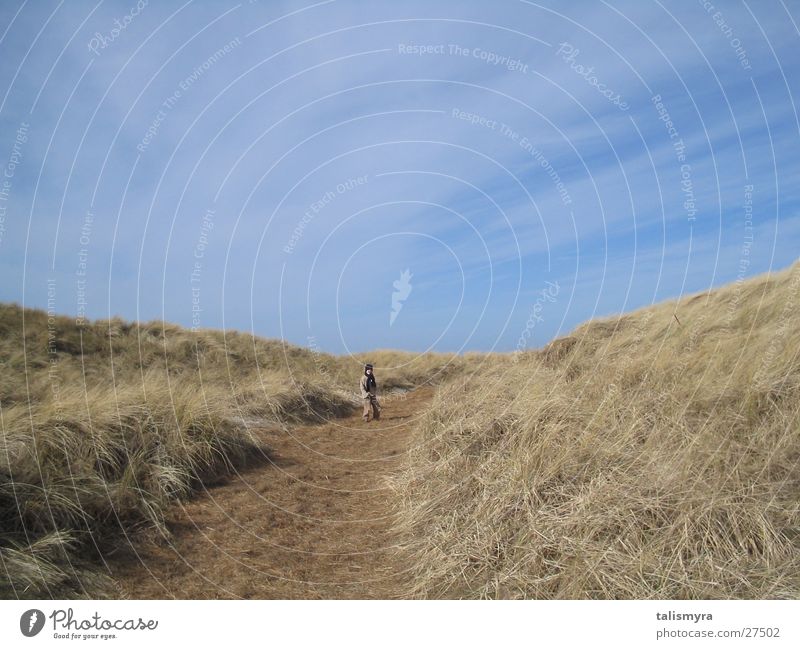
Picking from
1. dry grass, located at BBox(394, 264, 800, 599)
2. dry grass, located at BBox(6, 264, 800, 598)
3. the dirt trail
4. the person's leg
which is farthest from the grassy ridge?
dry grass, located at BBox(394, 264, 800, 599)

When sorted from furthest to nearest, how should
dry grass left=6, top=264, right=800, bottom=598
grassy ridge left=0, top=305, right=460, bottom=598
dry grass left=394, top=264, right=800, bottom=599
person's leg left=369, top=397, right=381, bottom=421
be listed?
person's leg left=369, top=397, right=381, bottom=421
grassy ridge left=0, top=305, right=460, bottom=598
dry grass left=6, top=264, right=800, bottom=598
dry grass left=394, top=264, right=800, bottom=599

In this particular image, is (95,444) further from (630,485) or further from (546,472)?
(630,485)

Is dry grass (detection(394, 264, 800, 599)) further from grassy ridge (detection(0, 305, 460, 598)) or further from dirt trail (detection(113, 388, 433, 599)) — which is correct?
grassy ridge (detection(0, 305, 460, 598))

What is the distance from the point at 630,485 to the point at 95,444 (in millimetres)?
6201

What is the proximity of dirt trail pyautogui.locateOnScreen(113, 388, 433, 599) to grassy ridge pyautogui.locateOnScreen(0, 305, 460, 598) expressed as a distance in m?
0.38

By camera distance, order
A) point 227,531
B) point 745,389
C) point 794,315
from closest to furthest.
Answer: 1. point 745,389
2. point 227,531
3. point 794,315

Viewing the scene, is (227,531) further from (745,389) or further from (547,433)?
(745,389)

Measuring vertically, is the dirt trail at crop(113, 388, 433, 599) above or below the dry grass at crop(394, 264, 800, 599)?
below

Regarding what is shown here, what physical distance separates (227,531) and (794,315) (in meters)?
8.32

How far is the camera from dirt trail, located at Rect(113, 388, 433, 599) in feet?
16.3
